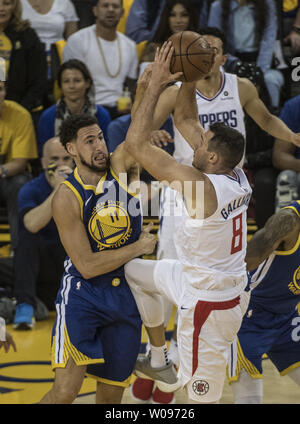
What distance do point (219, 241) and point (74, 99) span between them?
3.56 m

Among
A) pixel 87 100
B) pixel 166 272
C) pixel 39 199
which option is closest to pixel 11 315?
pixel 39 199

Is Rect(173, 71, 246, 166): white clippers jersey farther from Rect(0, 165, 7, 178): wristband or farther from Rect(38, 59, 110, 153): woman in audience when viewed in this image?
Rect(0, 165, 7, 178): wristband

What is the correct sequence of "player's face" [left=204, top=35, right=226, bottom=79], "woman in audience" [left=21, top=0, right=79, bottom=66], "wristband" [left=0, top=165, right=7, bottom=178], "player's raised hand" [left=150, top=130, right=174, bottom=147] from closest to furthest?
"player's raised hand" [left=150, top=130, right=174, bottom=147] < "player's face" [left=204, top=35, right=226, bottom=79] < "wristband" [left=0, top=165, right=7, bottom=178] < "woman in audience" [left=21, top=0, right=79, bottom=66]

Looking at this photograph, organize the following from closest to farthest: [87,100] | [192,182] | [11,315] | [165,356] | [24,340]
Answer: [192,182], [165,356], [24,340], [11,315], [87,100]

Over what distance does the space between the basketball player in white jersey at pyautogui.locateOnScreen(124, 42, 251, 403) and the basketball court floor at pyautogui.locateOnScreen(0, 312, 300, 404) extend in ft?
3.93

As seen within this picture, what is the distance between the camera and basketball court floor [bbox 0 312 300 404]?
485cm

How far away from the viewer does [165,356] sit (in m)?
4.29

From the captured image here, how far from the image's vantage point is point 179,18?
7.32 metres

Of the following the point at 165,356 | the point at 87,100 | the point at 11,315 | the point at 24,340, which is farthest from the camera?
the point at 87,100

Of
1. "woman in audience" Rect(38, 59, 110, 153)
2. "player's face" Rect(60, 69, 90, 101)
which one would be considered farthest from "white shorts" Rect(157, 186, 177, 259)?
"player's face" Rect(60, 69, 90, 101)

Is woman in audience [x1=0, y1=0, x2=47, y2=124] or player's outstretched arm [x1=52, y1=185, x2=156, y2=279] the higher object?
woman in audience [x1=0, y1=0, x2=47, y2=124]

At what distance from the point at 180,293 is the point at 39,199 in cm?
297

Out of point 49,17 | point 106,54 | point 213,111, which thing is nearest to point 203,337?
point 213,111
